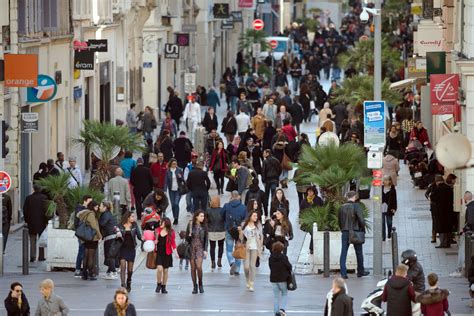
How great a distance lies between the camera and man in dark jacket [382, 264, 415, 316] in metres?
23.0

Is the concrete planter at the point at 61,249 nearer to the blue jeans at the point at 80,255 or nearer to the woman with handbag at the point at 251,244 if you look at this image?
the blue jeans at the point at 80,255

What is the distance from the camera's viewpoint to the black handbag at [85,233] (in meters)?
29.8

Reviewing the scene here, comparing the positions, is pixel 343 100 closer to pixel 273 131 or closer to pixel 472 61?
pixel 273 131

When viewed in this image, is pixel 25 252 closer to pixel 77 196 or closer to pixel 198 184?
pixel 77 196

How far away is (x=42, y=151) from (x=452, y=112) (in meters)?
11.8

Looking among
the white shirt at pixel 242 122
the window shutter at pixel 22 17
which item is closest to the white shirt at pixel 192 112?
the white shirt at pixel 242 122

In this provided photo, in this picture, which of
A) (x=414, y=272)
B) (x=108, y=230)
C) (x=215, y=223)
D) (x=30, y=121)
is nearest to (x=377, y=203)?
(x=215, y=223)

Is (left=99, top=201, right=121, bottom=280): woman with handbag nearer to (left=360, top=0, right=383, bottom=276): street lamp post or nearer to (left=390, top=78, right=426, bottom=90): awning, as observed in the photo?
(left=360, top=0, right=383, bottom=276): street lamp post

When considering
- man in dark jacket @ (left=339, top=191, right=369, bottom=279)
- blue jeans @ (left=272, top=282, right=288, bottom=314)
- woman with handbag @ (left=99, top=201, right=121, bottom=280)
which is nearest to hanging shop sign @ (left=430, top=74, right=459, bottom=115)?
man in dark jacket @ (left=339, top=191, right=369, bottom=279)

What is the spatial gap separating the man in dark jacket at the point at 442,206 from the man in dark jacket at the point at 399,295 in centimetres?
1084

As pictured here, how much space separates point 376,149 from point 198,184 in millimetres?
6648

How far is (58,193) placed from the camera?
31.9 m

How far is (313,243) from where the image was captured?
3123 centimetres

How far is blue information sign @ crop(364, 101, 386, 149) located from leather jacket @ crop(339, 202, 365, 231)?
1.32m
